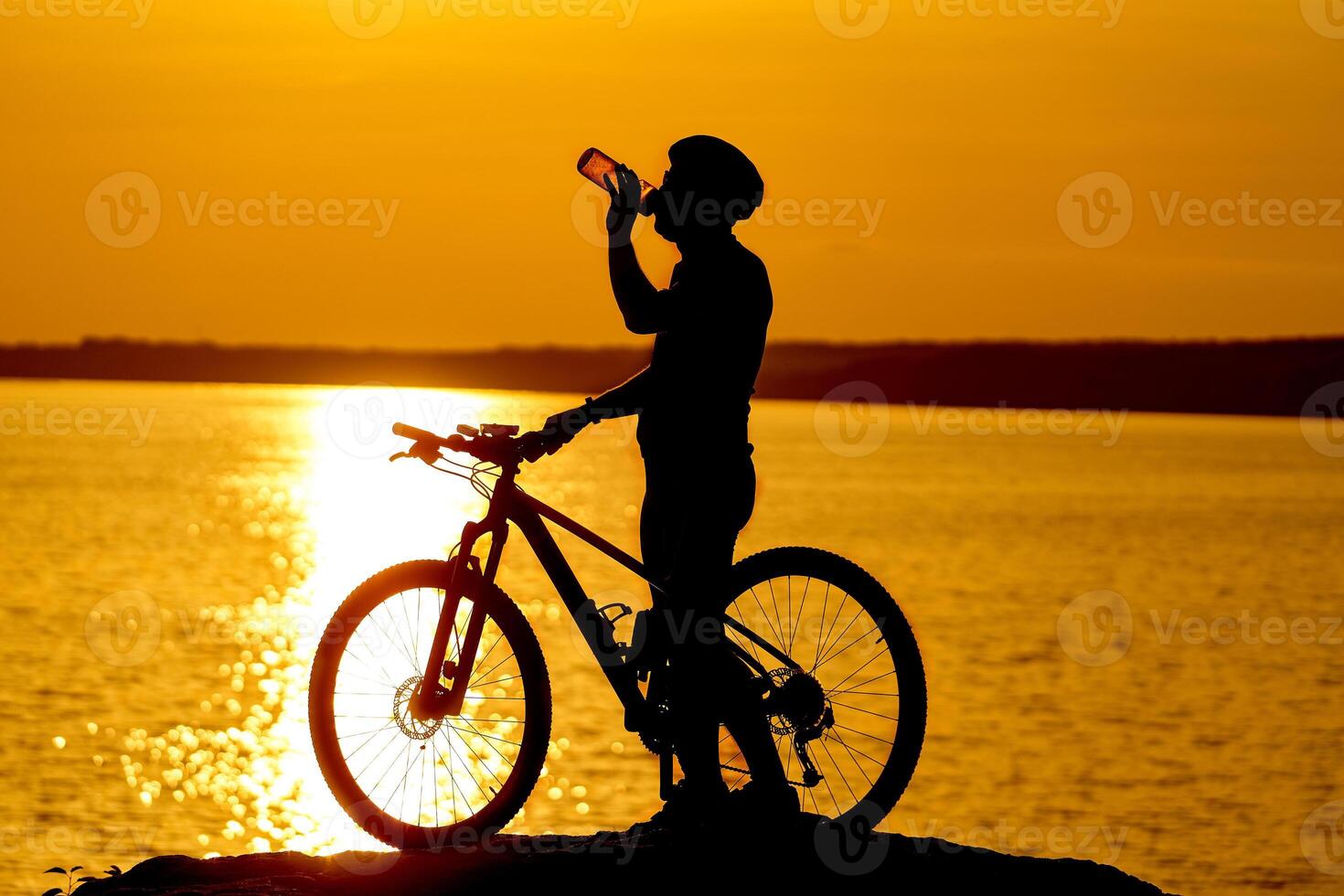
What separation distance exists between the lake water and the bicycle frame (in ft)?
2.13

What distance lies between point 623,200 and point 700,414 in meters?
0.85

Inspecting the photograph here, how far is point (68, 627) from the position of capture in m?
62.6

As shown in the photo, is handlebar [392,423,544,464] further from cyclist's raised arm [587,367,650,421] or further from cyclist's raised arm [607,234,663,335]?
cyclist's raised arm [607,234,663,335]

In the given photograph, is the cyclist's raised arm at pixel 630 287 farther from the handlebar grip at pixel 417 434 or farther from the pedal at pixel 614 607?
the pedal at pixel 614 607

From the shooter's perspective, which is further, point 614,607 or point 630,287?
point 614,607

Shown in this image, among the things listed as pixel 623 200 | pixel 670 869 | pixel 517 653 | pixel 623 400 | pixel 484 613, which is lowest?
pixel 670 869

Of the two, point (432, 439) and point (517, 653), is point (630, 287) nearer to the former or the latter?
point (432, 439)

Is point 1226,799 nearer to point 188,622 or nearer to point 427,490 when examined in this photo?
point 188,622

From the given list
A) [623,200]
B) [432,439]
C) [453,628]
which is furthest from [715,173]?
[453,628]

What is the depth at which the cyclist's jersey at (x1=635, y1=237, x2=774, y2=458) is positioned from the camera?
19.7ft

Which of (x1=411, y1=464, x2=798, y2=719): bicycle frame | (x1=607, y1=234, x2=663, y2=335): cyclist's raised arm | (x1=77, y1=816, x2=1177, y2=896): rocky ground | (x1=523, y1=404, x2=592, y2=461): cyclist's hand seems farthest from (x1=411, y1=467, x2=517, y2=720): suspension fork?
(x1=607, y1=234, x2=663, y2=335): cyclist's raised arm

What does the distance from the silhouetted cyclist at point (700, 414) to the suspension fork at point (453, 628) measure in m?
0.37

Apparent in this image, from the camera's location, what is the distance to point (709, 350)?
6.03m

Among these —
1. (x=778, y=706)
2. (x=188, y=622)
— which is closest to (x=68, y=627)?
(x=188, y=622)
